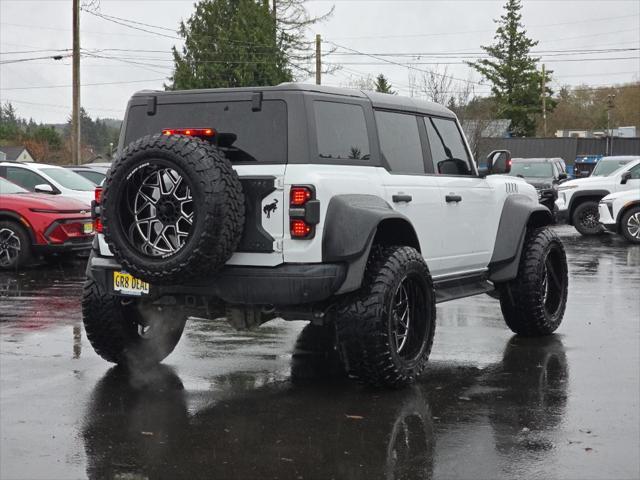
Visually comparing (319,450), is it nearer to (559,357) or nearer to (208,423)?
(208,423)

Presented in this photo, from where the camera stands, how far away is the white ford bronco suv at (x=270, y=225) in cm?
611

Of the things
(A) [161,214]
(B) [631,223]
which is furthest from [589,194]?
(A) [161,214]

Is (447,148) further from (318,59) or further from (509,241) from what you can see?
(318,59)

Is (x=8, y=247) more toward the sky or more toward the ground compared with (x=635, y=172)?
more toward the ground

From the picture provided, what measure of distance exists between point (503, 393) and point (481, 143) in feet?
181

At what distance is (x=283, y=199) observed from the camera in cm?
621

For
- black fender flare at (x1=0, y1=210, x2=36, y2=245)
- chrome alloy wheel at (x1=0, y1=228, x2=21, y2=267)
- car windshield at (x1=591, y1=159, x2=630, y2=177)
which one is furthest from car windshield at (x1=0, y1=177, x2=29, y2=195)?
car windshield at (x1=591, y1=159, x2=630, y2=177)

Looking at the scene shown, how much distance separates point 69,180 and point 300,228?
1140 cm

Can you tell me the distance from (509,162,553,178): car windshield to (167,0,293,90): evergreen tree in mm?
17230

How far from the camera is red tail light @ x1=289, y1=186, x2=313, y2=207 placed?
6168 mm

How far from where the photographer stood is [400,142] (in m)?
7.51

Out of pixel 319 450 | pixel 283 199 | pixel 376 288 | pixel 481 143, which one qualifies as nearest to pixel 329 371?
pixel 376 288

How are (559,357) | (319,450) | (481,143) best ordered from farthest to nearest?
(481,143) → (559,357) → (319,450)

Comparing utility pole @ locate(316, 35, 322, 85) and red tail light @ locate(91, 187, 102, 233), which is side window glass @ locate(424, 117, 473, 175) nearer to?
red tail light @ locate(91, 187, 102, 233)
